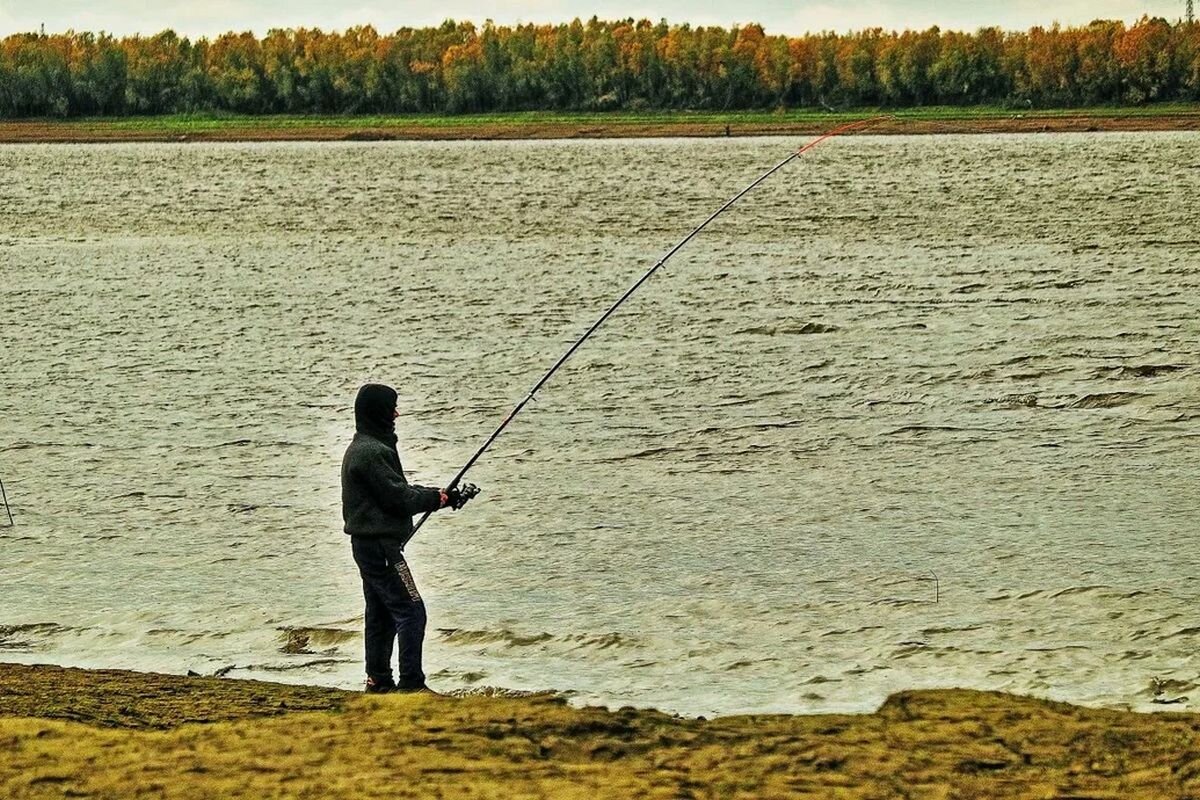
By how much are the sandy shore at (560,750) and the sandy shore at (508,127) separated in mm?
73990

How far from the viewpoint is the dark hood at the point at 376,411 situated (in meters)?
6.17

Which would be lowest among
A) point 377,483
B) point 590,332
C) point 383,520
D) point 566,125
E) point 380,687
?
point 380,687

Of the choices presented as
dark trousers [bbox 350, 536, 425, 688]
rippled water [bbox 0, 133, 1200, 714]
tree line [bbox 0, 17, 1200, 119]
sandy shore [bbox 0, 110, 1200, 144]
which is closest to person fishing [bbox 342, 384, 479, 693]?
dark trousers [bbox 350, 536, 425, 688]

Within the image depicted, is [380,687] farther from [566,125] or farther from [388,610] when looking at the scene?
[566,125]

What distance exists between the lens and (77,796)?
5078 mm

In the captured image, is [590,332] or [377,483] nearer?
[377,483]

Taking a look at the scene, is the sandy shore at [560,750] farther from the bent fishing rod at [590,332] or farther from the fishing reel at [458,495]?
the bent fishing rod at [590,332]

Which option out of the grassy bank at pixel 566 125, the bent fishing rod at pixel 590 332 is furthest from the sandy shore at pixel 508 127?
the bent fishing rod at pixel 590 332

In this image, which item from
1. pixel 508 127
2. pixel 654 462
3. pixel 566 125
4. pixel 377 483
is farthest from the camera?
pixel 508 127

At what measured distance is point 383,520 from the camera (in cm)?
621

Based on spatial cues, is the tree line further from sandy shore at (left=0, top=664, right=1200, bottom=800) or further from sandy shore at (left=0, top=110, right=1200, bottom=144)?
sandy shore at (left=0, top=664, right=1200, bottom=800)

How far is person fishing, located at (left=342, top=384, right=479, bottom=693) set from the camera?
20.1ft

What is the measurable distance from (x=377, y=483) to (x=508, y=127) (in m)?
87.3

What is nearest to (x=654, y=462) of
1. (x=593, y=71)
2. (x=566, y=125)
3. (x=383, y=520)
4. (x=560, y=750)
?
(x=383, y=520)
